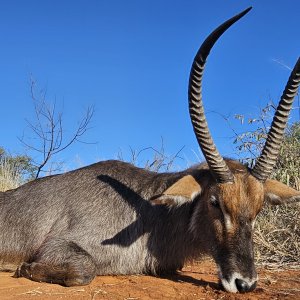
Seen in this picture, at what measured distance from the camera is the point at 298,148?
9.10 metres

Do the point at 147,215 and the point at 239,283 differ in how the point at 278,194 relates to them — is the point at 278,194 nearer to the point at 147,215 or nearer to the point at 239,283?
the point at 239,283

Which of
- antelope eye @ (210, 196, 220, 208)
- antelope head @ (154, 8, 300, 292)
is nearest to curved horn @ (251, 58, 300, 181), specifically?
antelope head @ (154, 8, 300, 292)

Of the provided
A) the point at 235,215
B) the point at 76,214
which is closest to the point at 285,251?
the point at 235,215

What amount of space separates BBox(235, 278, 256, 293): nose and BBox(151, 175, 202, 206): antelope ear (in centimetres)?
106

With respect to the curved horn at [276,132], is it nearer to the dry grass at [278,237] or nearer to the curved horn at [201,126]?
the curved horn at [201,126]

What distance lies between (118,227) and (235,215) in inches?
66.5

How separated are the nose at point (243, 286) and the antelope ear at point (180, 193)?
1.06 meters

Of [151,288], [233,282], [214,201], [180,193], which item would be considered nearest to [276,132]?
[214,201]

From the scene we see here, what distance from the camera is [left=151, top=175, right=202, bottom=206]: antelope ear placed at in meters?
5.28

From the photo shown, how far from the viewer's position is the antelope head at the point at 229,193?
4793mm

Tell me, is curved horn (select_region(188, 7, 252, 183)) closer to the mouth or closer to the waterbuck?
the waterbuck

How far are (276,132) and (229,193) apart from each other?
0.94 metres

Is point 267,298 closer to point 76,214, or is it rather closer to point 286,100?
point 286,100

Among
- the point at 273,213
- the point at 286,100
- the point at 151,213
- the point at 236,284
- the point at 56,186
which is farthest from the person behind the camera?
the point at 273,213
